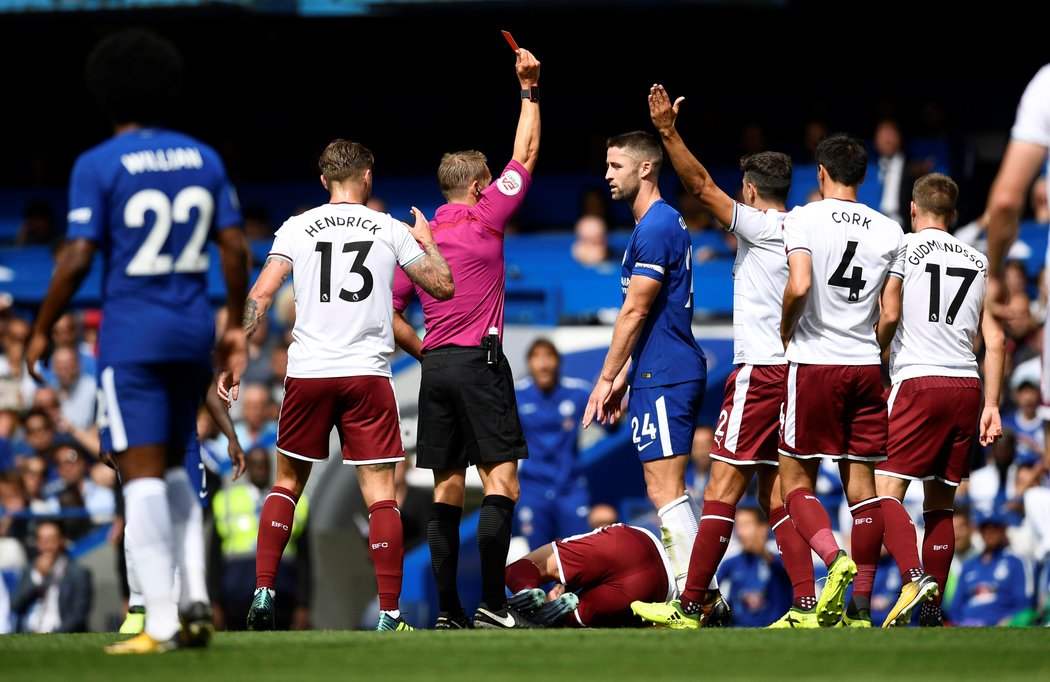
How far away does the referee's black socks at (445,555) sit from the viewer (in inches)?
311

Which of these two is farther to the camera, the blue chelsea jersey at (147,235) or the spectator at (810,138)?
the spectator at (810,138)

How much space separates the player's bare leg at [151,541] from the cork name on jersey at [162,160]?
3.46ft

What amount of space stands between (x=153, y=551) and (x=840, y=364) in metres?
3.62

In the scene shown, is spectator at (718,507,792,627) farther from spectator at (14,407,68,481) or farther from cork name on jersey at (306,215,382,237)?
spectator at (14,407,68,481)

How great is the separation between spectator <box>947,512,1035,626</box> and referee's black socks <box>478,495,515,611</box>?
5.38 meters

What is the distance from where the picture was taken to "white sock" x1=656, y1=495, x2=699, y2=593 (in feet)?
26.9

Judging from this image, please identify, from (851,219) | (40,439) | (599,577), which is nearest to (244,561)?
(40,439)

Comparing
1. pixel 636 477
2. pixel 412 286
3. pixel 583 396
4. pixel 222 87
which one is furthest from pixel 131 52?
pixel 222 87

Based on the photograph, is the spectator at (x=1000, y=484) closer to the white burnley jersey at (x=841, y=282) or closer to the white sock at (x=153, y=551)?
the white burnley jersey at (x=841, y=282)

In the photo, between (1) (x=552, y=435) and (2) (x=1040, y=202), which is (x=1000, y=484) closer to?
(1) (x=552, y=435)

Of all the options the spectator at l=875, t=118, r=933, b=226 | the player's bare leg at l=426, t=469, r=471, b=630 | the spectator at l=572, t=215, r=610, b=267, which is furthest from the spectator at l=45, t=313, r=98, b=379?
the player's bare leg at l=426, t=469, r=471, b=630

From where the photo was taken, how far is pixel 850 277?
7.88 meters

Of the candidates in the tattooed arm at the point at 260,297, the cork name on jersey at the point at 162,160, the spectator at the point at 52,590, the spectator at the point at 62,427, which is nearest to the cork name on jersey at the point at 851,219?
the tattooed arm at the point at 260,297

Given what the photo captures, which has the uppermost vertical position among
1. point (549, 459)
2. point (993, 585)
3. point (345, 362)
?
point (345, 362)
